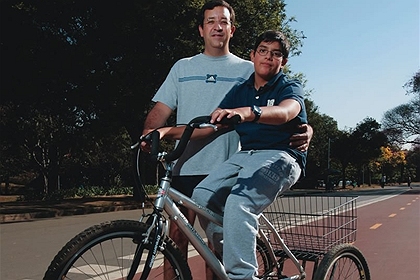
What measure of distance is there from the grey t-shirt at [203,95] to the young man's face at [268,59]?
0.47 metres

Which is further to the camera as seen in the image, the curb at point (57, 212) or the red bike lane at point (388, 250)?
the curb at point (57, 212)

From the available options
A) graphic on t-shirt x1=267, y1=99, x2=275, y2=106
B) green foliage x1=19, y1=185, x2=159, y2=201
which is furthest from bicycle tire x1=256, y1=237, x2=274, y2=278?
green foliage x1=19, y1=185, x2=159, y2=201

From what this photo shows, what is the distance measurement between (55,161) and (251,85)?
27816 mm

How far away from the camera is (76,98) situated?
2006 cm

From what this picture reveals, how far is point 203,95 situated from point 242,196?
37.3 inches

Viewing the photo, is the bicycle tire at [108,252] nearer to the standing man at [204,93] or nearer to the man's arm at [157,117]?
the standing man at [204,93]

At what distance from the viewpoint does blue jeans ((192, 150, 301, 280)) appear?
280 centimetres

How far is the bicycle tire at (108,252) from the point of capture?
7.76 feet

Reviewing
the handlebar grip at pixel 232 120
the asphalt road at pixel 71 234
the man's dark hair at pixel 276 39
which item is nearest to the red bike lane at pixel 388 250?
the asphalt road at pixel 71 234

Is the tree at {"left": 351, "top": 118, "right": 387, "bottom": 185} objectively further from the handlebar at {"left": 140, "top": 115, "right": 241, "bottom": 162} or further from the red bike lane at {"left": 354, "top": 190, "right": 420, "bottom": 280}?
the handlebar at {"left": 140, "top": 115, "right": 241, "bottom": 162}

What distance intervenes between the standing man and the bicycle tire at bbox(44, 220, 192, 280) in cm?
71

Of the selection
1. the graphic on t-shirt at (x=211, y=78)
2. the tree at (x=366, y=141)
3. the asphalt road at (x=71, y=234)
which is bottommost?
the asphalt road at (x=71, y=234)

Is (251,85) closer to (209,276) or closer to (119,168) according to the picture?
(209,276)

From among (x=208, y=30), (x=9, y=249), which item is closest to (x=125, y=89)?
(x=9, y=249)
